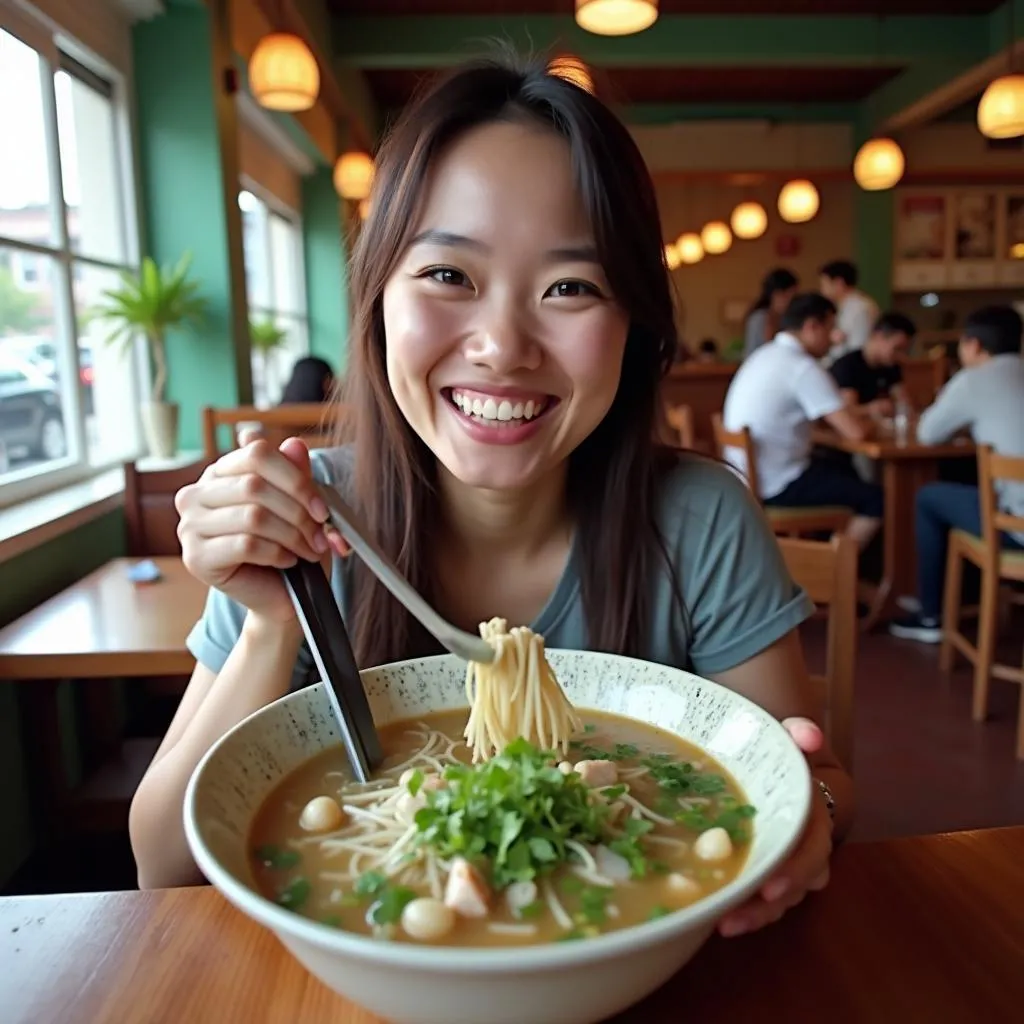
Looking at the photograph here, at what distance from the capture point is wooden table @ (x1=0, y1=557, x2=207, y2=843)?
184 centimetres

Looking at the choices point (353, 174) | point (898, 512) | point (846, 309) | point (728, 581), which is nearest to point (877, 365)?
point (846, 309)

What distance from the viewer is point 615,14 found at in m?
3.97

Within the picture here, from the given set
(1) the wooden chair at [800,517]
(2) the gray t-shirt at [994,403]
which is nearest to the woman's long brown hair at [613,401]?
(2) the gray t-shirt at [994,403]

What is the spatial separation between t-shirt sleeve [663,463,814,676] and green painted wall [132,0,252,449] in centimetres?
342

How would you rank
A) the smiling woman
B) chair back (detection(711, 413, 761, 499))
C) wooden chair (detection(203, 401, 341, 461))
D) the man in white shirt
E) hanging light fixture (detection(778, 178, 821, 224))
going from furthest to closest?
hanging light fixture (detection(778, 178, 821, 224)), the man in white shirt, chair back (detection(711, 413, 761, 499)), wooden chair (detection(203, 401, 341, 461)), the smiling woman

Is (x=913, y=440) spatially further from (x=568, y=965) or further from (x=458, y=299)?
(x=568, y=965)

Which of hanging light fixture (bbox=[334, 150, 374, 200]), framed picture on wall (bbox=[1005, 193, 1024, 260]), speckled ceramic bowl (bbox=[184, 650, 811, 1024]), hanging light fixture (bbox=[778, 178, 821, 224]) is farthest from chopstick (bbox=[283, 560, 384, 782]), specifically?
framed picture on wall (bbox=[1005, 193, 1024, 260])

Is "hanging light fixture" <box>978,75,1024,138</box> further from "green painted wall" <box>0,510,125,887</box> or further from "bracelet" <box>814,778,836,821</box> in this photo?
"bracelet" <box>814,778,836,821</box>

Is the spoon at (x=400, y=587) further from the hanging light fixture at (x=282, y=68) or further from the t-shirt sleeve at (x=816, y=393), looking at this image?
the t-shirt sleeve at (x=816, y=393)

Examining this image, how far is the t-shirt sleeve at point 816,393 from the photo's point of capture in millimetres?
4258

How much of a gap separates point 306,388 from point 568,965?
438cm

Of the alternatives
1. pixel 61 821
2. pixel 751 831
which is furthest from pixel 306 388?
pixel 751 831

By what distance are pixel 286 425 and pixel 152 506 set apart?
719 millimetres

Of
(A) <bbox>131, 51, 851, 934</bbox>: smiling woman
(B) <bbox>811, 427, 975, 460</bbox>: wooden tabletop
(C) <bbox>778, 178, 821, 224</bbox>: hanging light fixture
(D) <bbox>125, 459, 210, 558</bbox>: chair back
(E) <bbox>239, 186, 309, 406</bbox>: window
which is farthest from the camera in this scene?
(C) <bbox>778, 178, 821, 224</bbox>: hanging light fixture
